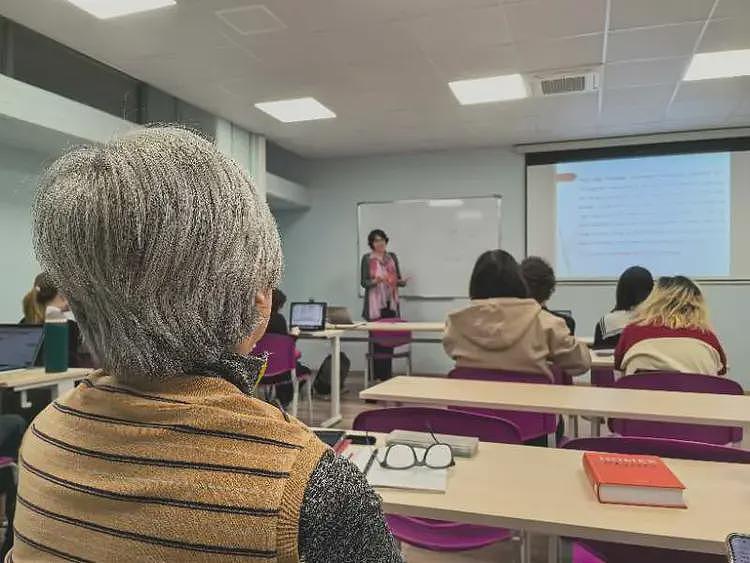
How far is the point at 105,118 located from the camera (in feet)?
15.1

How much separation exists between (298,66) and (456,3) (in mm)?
1449

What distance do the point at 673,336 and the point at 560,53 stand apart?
2.46 metres

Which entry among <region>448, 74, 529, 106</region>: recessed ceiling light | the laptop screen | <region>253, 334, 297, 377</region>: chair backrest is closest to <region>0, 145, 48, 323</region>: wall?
the laptop screen

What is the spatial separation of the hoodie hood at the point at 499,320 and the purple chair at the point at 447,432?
776mm

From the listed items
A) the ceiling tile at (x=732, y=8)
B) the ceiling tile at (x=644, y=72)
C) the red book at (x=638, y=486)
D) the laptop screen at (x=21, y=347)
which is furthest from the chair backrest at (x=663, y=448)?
the ceiling tile at (x=644, y=72)

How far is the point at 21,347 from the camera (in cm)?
280

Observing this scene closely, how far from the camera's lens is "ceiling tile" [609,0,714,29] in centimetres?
331

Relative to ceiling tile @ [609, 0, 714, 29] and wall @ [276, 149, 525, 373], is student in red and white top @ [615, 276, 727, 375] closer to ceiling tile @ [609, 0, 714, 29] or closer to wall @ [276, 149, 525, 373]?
ceiling tile @ [609, 0, 714, 29]

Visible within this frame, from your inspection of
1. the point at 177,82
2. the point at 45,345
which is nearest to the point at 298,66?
the point at 177,82

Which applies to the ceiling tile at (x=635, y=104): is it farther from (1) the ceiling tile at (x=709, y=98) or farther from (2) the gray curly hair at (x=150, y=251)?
(2) the gray curly hair at (x=150, y=251)

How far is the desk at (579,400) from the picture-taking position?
170 centimetres

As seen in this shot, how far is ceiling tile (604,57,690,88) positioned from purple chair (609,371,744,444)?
2.94m

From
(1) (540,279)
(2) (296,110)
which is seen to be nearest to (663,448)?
(1) (540,279)

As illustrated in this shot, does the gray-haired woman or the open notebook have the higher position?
the gray-haired woman
